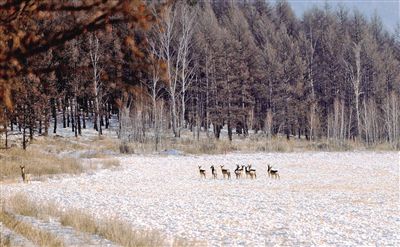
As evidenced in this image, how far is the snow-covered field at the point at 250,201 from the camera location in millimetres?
11086

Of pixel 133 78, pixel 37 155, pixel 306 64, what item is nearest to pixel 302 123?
pixel 306 64

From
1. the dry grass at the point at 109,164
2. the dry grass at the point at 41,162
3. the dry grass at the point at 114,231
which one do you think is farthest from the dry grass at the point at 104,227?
the dry grass at the point at 109,164

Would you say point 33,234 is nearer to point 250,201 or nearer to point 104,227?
point 104,227

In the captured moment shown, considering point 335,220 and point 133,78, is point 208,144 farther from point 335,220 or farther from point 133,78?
point 133,78

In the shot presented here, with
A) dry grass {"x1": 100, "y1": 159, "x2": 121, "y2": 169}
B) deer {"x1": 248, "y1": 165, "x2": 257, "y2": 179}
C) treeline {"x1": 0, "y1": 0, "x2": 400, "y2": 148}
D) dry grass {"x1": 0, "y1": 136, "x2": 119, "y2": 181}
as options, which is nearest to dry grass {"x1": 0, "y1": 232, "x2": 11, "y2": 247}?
dry grass {"x1": 0, "y1": 136, "x2": 119, "y2": 181}

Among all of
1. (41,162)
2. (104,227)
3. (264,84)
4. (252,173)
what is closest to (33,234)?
(104,227)

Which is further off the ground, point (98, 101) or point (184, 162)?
point (98, 101)

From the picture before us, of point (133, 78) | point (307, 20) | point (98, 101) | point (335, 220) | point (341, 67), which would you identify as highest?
point (307, 20)

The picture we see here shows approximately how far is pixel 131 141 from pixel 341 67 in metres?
27.3

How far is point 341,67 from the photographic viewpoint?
192 feet

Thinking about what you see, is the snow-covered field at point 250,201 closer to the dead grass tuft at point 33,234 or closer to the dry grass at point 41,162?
the dry grass at point 41,162

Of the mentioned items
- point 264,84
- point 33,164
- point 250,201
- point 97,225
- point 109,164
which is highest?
point 264,84

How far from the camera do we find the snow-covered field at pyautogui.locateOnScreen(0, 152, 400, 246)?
36.4ft

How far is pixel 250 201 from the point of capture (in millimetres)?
16062
